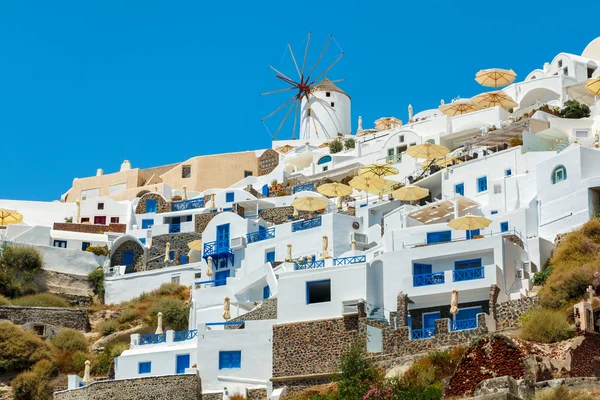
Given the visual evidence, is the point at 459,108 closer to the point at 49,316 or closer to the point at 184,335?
the point at 49,316

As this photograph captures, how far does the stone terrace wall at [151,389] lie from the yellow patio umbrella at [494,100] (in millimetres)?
35265

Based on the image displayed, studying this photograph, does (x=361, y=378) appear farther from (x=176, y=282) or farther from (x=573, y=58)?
(x=573, y=58)

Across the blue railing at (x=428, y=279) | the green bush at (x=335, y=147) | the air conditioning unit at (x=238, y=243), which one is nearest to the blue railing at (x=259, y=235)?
the air conditioning unit at (x=238, y=243)

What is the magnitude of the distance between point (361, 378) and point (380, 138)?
3769cm

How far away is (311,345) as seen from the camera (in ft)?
150

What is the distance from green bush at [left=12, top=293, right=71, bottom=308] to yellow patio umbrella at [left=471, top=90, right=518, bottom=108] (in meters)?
29.9

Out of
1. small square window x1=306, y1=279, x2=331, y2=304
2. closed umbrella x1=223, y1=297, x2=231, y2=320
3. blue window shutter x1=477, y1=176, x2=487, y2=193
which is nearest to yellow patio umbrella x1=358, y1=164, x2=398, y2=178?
blue window shutter x1=477, y1=176, x2=487, y2=193

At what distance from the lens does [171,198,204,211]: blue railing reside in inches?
2768

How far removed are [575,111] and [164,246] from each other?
24760 mm

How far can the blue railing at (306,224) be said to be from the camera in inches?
2194

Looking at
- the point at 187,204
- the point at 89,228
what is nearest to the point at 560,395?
the point at 187,204

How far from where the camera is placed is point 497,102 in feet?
246

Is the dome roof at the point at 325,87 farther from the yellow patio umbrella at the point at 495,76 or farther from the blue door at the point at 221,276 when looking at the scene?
the blue door at the point at 221,276

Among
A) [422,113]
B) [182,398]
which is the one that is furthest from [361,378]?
[422,113]
